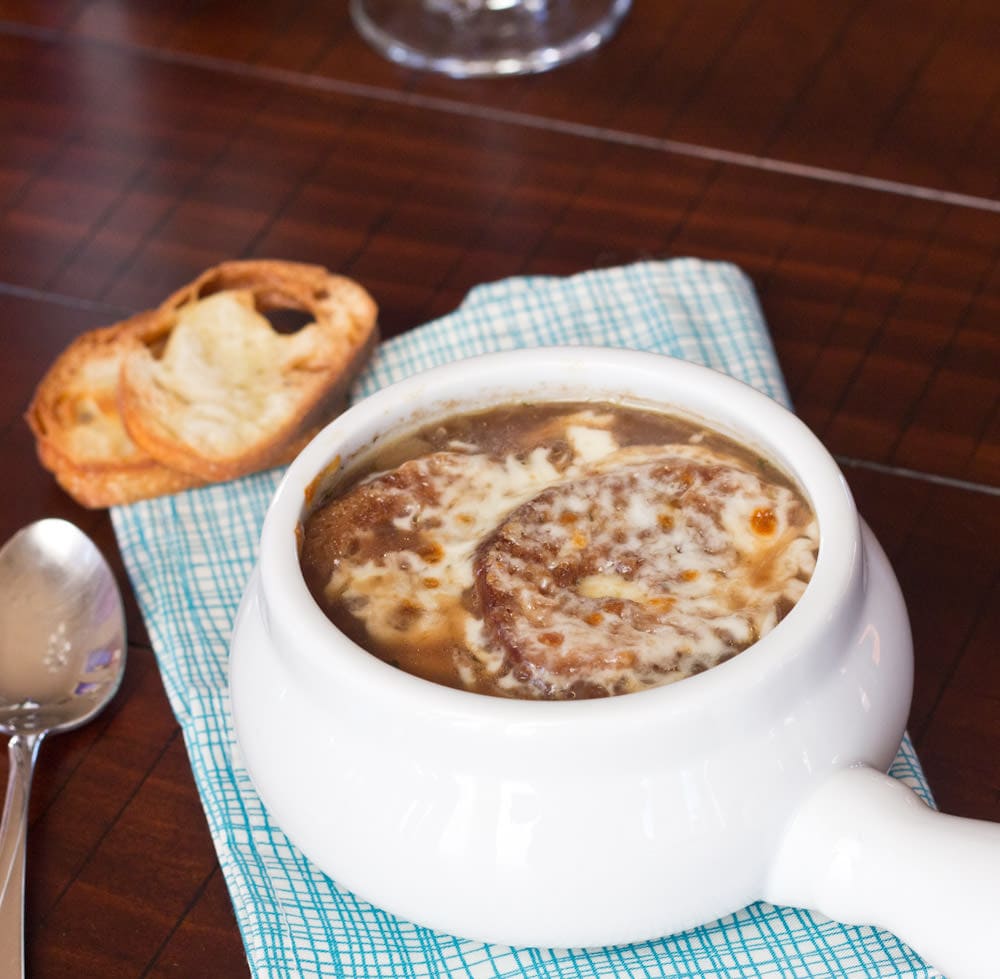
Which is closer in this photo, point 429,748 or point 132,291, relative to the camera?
point 429,748

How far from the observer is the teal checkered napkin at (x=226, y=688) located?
3.12 ft

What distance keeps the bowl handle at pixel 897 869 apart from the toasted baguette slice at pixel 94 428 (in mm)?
683

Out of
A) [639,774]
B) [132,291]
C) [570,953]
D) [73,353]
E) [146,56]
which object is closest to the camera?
[639,774]

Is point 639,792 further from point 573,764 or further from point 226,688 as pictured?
point 226,688

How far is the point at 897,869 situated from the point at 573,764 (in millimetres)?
180

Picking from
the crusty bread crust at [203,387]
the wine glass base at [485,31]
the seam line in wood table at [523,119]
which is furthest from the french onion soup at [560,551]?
the wine glass base at [485,31]

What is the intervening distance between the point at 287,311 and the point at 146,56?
64cm

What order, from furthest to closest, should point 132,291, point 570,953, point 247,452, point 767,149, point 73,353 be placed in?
point 767,149 < point 132,291 < point 73,353 < point 247,452 < point 570,953

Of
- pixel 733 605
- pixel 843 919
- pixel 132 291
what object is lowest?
pixel 132 291

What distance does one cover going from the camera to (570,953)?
0.96 m

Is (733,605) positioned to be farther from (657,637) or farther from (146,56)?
(146,56)

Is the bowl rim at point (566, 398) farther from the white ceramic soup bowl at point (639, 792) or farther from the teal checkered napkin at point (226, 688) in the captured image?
the teal checkered napkin at point (226, 688)

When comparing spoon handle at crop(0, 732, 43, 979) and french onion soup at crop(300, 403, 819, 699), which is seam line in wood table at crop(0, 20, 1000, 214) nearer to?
french onion soup at crop(300, 403, 819, 699)

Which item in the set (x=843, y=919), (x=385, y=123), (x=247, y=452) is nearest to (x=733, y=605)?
(x=843, y=919)
